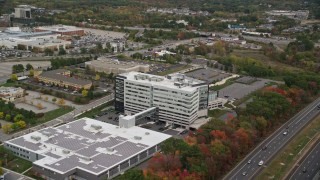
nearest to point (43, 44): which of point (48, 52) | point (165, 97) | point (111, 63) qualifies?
point (48, 52)

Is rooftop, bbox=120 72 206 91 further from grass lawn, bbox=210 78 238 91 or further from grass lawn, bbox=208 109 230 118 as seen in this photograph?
grass lawn, bbox=210 78 238 91

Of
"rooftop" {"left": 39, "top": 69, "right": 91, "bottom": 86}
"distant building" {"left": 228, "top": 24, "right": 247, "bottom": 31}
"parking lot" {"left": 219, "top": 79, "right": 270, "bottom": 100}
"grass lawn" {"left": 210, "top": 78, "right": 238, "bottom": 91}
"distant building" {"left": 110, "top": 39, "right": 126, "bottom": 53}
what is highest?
"distant building" {"left": 228, "top": 24, "right": 247, "bottom": 31}

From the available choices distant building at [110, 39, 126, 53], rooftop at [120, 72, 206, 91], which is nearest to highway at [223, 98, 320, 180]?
rooftop at [120, 72, 206, 91]

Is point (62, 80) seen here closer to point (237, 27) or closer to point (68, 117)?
point (68, 117)

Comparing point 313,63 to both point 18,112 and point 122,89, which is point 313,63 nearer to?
point 122,89

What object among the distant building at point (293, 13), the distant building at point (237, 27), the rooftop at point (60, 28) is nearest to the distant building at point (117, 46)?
the rooftop at point (60, 28)

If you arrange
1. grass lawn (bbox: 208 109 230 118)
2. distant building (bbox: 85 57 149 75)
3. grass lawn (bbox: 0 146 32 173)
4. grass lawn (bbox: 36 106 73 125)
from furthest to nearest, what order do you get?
distant building (bbox: 85 57 149 75)
grass lawn (bbox: 208 109 230 118)
grass lawn (bbox: 36 106 73 125)
grass lawn (bbox: 0 146 32 173)
